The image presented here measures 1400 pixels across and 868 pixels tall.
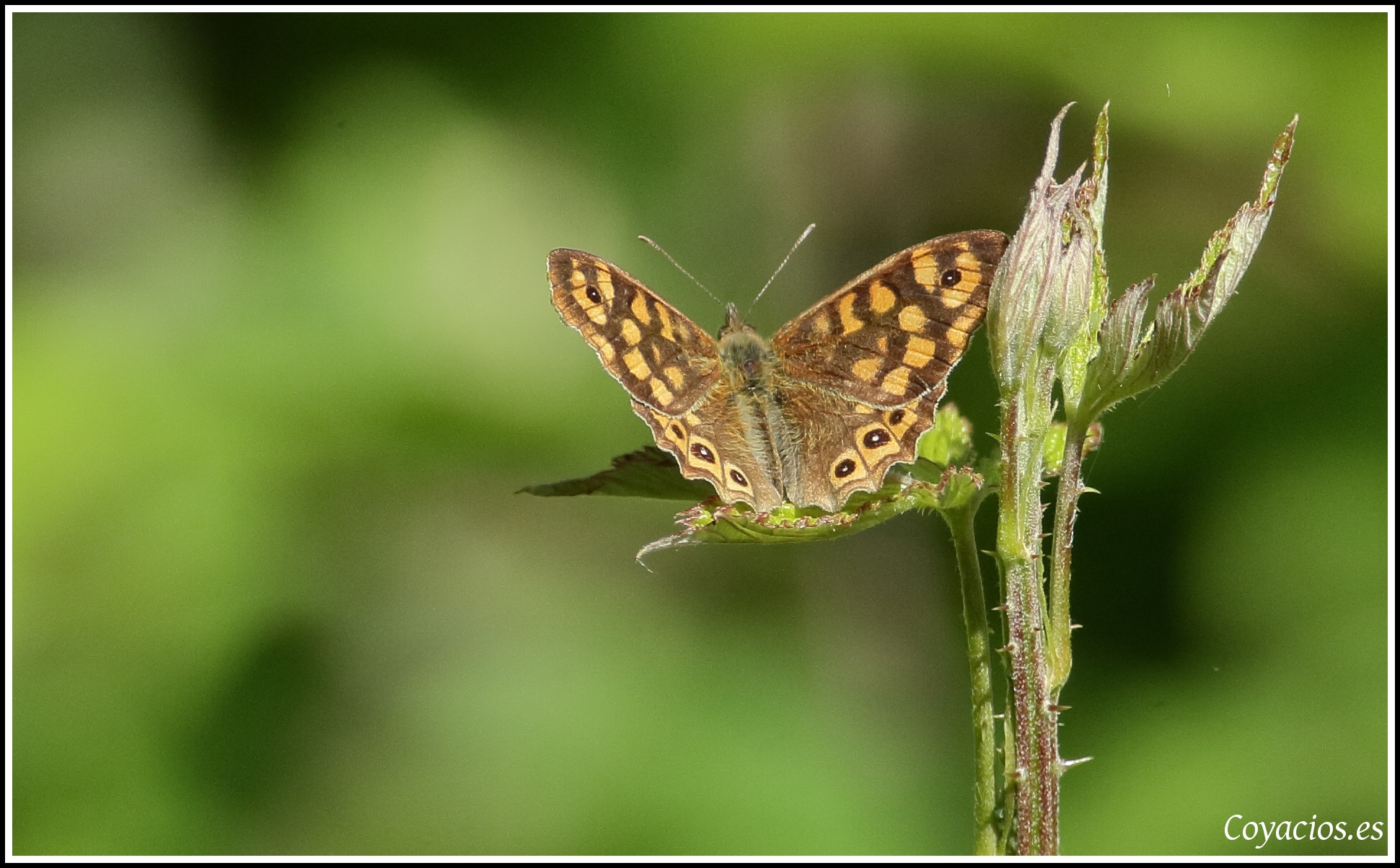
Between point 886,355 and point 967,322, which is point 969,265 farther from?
point 886,355

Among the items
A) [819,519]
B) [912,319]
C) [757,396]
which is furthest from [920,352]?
[819,519]

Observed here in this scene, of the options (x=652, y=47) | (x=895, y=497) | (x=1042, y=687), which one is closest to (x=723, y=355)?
(x=895, y=497)

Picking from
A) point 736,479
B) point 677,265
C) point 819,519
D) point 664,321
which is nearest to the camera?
point 819,519

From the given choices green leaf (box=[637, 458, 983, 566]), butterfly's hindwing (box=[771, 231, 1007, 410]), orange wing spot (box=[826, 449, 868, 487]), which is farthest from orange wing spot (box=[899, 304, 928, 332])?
green leaf (box=[637, 458, 983, 566])

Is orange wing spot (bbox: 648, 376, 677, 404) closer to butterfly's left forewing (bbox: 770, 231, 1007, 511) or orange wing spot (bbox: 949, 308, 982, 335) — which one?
butterfly's left forewing (bbox: 770, 231, 1007, 511)

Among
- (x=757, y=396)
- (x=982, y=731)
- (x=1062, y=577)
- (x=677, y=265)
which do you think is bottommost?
(x=982, y=731)

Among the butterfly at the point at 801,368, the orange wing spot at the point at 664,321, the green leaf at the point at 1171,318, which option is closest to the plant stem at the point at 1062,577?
the green leaf at the point at 1171,318
